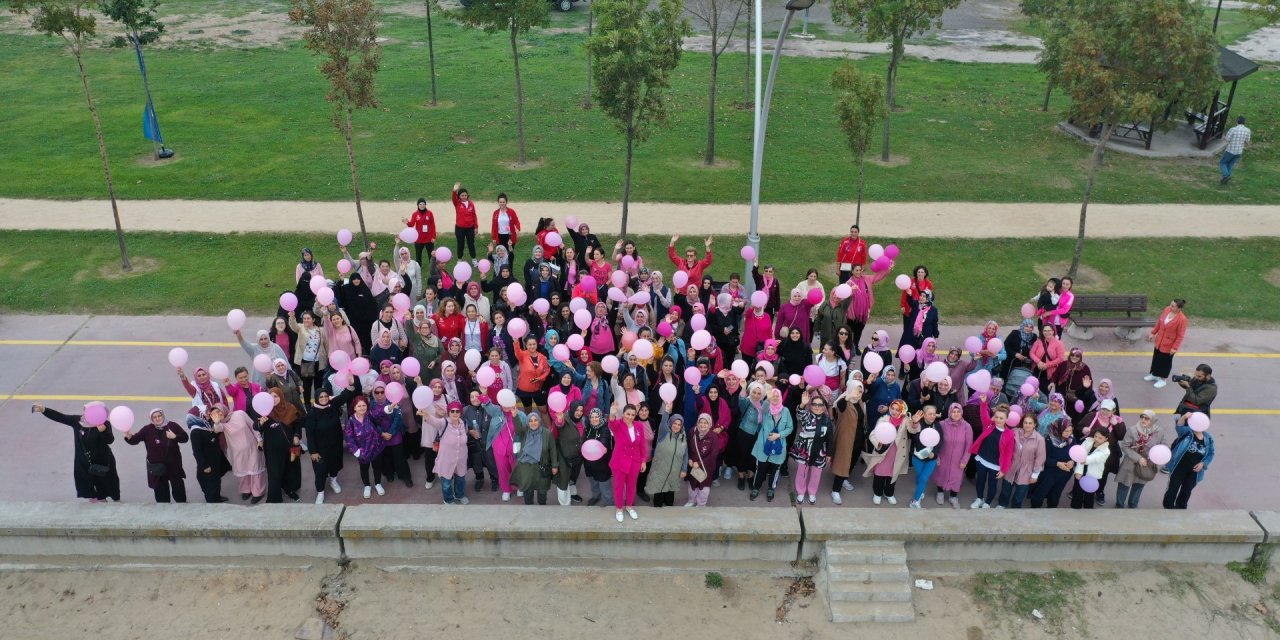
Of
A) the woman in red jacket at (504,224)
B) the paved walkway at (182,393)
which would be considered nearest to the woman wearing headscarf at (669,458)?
the paved walkway at (182,393)

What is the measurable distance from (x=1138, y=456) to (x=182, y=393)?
10.7 metres

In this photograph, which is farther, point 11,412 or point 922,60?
point 922,60

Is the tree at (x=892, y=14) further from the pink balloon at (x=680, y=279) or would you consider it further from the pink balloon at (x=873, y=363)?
the pink balloon at (x=873, y=363)

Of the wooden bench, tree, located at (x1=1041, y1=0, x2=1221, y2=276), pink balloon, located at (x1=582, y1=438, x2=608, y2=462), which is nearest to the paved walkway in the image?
the wooden bench

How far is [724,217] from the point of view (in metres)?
17.0

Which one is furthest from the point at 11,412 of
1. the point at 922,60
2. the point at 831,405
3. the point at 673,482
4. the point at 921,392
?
the point at 922,60

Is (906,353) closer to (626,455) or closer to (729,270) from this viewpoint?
(626,455)

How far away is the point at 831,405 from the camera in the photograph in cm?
920

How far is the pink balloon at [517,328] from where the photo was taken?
32.1 ft

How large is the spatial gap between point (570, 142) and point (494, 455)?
13516 millimetres

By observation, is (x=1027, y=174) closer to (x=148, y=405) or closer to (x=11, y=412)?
(x=148, y=405)

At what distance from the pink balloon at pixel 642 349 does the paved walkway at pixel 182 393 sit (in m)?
1.61

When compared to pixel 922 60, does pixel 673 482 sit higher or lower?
lower

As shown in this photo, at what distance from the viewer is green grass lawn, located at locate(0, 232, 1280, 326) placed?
13594 millimetres
